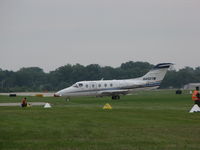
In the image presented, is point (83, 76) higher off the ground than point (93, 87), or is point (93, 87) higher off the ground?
point (83, 76)

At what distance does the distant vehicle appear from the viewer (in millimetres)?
60750

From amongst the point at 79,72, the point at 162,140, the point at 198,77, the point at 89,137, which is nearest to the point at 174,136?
the point at 162,140

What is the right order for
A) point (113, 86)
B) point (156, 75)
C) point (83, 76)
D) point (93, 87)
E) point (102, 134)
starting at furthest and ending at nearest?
point (83, 76) < point (156, 75) < point (113, 86) < point (93, 87) < point (102, 134)

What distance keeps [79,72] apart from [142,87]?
10020cm

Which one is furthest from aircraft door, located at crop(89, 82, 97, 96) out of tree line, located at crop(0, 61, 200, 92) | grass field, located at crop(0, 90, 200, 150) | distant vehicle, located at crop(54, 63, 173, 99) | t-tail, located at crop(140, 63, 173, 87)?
tree line, located at crop(0, 61, 200, 92)

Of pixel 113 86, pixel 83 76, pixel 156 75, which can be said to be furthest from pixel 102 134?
pixel 83 76

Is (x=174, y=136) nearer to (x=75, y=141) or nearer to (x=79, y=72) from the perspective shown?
(x=75, y=141)

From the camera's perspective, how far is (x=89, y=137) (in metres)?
17.6

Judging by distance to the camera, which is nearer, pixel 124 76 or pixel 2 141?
pixel 2 141

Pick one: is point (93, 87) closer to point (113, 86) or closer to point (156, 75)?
point (113, 86)

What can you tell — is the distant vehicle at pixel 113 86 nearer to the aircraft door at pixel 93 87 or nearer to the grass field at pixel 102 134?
the aircraft door at pixel 93 87

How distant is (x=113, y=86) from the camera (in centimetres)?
6197

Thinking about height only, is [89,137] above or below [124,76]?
below

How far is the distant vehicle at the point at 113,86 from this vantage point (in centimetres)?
6075
